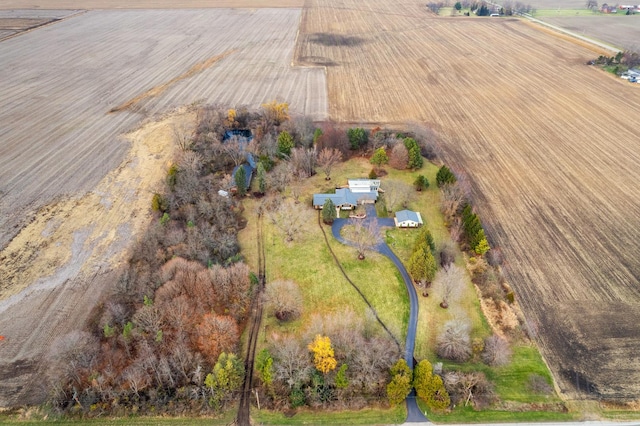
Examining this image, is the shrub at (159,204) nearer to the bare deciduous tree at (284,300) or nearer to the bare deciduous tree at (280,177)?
the bare deciduous tree at (280,177)

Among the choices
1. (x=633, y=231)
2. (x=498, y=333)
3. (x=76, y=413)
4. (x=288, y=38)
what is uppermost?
(x=288, y=38)

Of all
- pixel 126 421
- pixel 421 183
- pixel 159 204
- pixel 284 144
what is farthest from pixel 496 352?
pixel 159 204

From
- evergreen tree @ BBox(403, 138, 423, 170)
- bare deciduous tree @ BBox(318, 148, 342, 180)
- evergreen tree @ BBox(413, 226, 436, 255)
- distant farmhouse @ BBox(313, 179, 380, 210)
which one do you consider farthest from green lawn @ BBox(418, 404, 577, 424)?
evergreen tree @ BBox(403, 138, 423, 170)

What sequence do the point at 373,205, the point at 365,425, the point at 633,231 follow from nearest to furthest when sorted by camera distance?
1. the point at 365,425
2. the point at 633,231
3. the point at 373,205

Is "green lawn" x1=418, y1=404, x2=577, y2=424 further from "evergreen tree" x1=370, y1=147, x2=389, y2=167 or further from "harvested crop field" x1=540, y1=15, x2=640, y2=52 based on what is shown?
"harvested crop field" x1=540, y1=15, x2=640, y2=52

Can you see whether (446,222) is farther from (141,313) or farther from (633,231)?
(141,313)

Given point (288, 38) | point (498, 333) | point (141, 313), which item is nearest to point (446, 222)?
point (498, 333)

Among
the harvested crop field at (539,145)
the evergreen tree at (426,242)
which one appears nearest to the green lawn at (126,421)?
the evergreen tree at (426,242)

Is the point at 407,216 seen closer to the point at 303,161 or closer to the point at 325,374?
the point at 303,161
